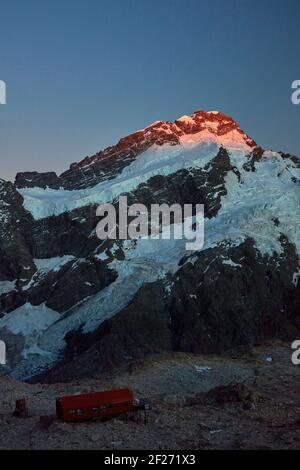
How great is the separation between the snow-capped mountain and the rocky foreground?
180 ft

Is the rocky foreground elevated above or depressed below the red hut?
below

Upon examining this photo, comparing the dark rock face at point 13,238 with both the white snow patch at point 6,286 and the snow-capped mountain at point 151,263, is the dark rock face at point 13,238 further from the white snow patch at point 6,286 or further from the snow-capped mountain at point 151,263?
the white snow patch at point 6,286

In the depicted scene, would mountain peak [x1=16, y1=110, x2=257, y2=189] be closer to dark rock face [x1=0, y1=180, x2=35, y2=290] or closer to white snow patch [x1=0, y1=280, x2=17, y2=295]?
dark rock face [x1=0, y1=180, x2=35, y2=290]

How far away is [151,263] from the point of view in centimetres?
11419

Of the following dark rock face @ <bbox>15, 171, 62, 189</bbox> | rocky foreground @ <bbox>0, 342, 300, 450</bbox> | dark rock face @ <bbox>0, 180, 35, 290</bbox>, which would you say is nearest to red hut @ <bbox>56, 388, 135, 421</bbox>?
rocky foreground @ <bbox>0, 342, 300, 450</bbox>

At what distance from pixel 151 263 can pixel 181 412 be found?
9012 centimetres

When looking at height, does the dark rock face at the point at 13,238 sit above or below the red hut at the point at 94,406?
above

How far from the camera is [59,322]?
111375mm

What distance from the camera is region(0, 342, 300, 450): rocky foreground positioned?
2080 centimetres

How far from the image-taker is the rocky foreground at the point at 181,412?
68.2 feet

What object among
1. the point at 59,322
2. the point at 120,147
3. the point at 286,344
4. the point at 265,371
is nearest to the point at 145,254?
the point at 59,322

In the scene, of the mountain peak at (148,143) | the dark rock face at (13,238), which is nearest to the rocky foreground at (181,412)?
the dark rock face at (13,238)

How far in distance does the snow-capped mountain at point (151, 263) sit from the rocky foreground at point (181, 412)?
5474 cm

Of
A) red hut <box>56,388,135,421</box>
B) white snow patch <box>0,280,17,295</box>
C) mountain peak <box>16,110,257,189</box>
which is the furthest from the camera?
mountain peak <box>16,110,257,189</box>
